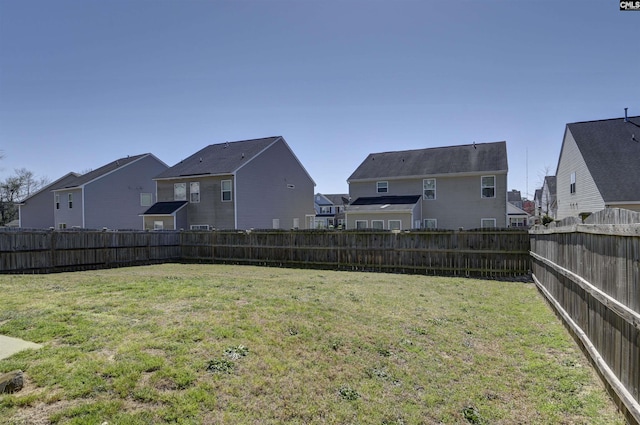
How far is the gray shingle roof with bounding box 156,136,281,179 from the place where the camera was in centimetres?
2550

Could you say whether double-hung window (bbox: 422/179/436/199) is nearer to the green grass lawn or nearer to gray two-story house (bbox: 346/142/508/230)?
gray two-story house (bbox: 346/142/508/230)

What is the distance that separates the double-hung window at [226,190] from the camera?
24.9 m

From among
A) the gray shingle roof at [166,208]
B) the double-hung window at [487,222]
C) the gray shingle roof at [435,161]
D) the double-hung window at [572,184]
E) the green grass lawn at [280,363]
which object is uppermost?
the gray shingle roof at [435,161]

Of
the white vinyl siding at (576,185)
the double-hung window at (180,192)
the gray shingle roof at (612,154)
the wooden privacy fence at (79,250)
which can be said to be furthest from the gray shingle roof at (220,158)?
the gray shingle roof at (612,154)

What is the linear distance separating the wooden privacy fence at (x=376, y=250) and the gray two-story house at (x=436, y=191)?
857 centimetres

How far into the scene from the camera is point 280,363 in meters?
4.48

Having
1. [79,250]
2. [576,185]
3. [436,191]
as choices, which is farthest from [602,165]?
[79,250]

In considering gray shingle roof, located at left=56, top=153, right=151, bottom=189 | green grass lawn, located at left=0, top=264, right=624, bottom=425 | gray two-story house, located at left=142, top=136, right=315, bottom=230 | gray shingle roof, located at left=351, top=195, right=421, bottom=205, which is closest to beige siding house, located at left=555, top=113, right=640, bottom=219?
gray shingle roof, located at left=351, top=195, right=421, bottom=205

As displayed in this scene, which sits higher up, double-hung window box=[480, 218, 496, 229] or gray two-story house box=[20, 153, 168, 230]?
gray two-story house box=[20, 153, 168, 230]

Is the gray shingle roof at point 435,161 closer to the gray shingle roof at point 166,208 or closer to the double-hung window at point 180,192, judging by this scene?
the double-hung window at point 180,192

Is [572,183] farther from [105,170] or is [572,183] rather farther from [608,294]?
[105,170]

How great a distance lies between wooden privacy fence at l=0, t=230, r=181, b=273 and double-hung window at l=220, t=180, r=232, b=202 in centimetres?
614

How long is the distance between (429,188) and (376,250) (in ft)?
39.5

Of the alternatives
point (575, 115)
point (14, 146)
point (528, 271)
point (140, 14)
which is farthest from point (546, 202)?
point (14, 146)
